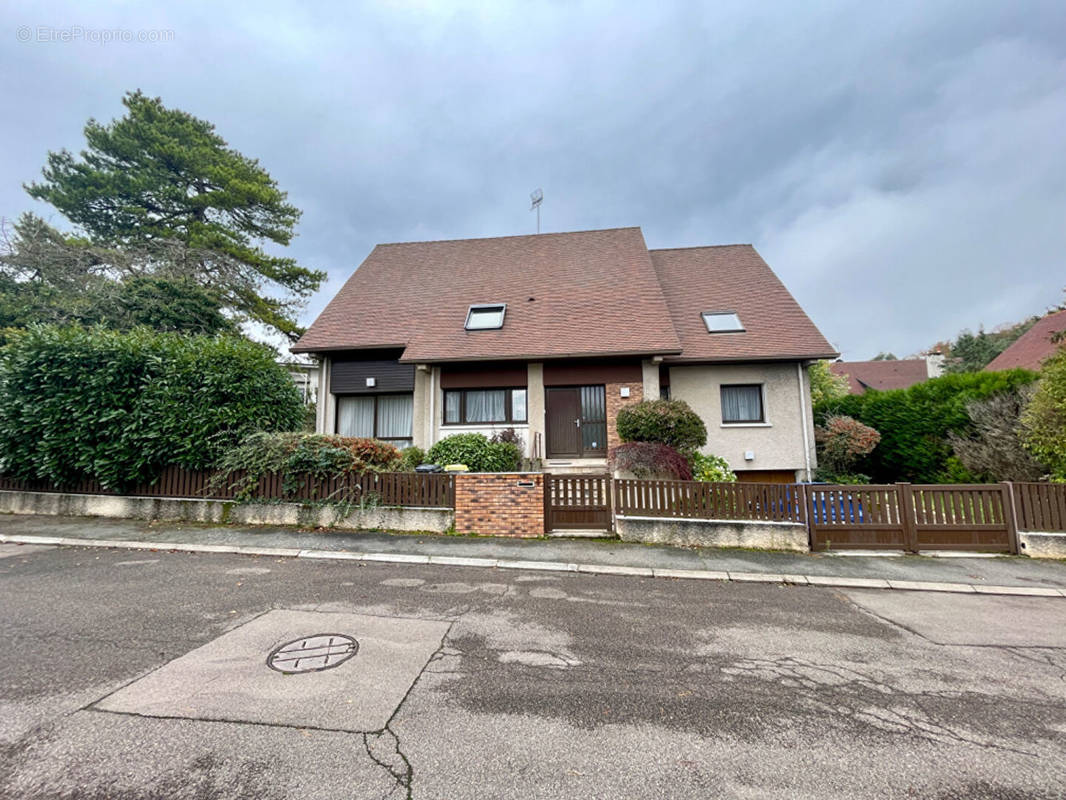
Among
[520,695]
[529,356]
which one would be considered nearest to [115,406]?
[529,356]

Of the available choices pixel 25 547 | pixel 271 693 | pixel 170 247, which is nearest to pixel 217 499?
pixel 25 547

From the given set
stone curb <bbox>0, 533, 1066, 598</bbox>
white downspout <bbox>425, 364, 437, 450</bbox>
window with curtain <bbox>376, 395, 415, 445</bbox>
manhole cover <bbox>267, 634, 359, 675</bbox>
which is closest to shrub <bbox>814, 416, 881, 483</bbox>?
stone curb <bbox>0, 533, 1066, 598</bbox>

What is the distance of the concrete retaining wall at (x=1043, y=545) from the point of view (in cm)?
709

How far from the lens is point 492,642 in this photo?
404cm

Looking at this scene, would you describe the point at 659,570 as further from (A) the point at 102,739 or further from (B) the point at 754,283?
(B) the point at 754,283

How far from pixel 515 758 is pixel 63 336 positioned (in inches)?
464

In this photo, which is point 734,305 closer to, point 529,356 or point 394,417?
point 529,356

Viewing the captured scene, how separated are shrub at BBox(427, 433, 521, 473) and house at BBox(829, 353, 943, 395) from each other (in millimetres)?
36419

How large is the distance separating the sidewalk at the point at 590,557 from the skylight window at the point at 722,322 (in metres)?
7.98

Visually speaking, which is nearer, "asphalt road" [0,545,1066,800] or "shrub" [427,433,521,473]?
"asphalt road" [0,545,1066,800]

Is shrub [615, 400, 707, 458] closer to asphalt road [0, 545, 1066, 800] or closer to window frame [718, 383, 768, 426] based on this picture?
window frame [718, 383, 768, 426]

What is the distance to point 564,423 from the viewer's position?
41.2 feet

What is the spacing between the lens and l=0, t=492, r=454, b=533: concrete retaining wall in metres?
8.11

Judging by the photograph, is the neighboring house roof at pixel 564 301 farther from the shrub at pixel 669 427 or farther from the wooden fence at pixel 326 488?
the wooden fence at pixel 326 488
